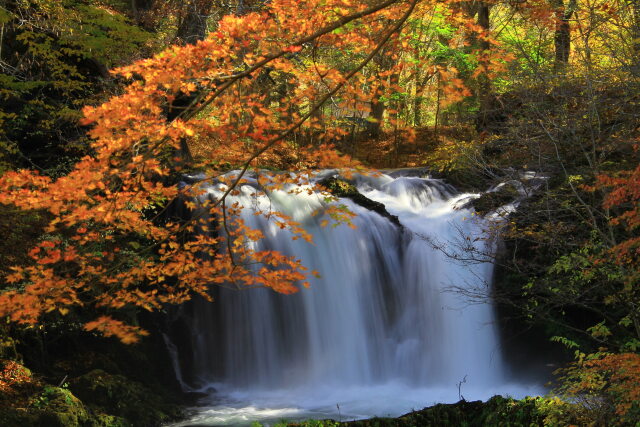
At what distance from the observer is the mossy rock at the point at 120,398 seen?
7.24 meters

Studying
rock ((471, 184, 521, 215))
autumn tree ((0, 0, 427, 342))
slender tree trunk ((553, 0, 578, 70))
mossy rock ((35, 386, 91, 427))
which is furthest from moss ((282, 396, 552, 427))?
rock ((471, 184, 521, 215))

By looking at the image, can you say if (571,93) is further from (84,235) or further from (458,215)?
(84,235)

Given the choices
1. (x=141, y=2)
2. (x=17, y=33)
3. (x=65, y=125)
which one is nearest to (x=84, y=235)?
(x=65, y=125)

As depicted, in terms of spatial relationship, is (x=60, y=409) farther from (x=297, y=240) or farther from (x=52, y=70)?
(x=52, y=70)

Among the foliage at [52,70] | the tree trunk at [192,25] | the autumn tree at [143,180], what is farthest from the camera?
the tree trunk at [192,25]

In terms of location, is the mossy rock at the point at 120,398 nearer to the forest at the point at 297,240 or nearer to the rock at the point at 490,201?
the forest at the point at 297,240

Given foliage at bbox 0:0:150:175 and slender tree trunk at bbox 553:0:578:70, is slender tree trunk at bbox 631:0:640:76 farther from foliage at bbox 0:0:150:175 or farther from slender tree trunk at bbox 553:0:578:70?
foliage at bbox 0:0:150:175

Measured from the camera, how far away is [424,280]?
428 inches

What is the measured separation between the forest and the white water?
0.04 metres

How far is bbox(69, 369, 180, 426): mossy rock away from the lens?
724cm

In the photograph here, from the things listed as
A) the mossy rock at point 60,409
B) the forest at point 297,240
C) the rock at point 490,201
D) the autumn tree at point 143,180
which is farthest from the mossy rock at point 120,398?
the rock at point 490,201

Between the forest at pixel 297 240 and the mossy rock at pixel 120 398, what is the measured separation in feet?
0.10

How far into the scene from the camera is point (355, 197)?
12.2 metres

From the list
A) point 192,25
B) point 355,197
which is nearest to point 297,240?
point 355,197
